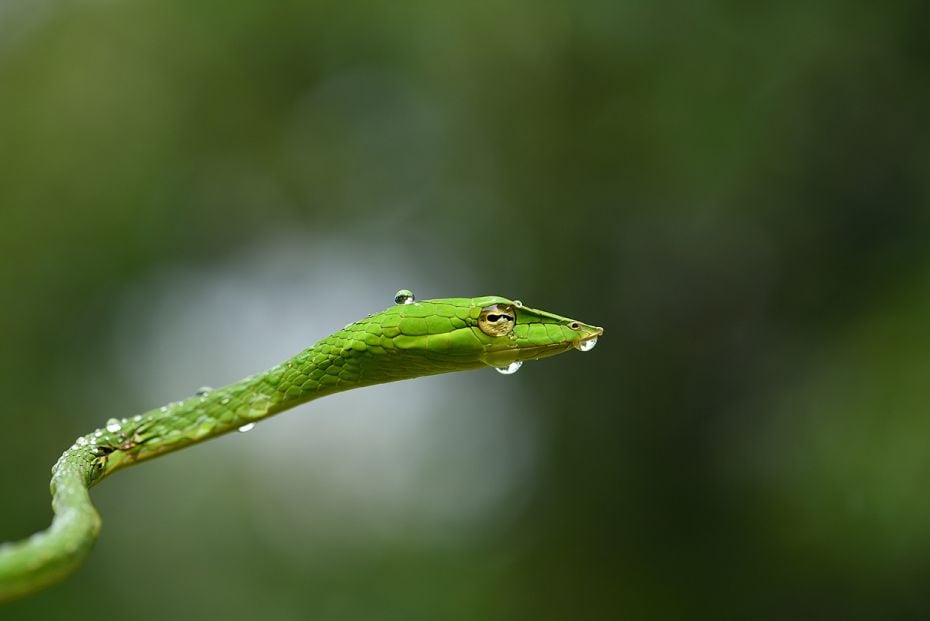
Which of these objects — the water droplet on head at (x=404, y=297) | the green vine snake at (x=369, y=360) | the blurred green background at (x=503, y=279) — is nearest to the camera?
the green vine snake at (x=369, y=360)

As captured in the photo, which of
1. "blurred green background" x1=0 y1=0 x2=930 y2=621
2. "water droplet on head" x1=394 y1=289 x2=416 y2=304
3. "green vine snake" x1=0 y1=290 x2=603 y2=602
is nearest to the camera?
"green vine snake" x1=0 y1=290 x2=603 y2=602

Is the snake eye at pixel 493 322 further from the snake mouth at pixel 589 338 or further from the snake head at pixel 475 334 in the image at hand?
the snake mouth at pixel 589 338

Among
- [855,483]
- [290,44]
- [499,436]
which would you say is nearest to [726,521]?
[855,483]

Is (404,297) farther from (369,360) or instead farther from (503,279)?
(503,279)

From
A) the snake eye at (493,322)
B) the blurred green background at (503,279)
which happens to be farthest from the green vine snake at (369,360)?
the blurred green background at (503,279)

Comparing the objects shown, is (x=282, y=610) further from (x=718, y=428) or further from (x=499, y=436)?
(x=718, y=428)

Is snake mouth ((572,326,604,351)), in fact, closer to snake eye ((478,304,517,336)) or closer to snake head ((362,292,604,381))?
snake head ((362,292,604,381))

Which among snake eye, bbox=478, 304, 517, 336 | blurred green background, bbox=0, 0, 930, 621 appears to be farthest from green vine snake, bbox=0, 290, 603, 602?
blurred green background, bbox=0, 0, 930, 621
